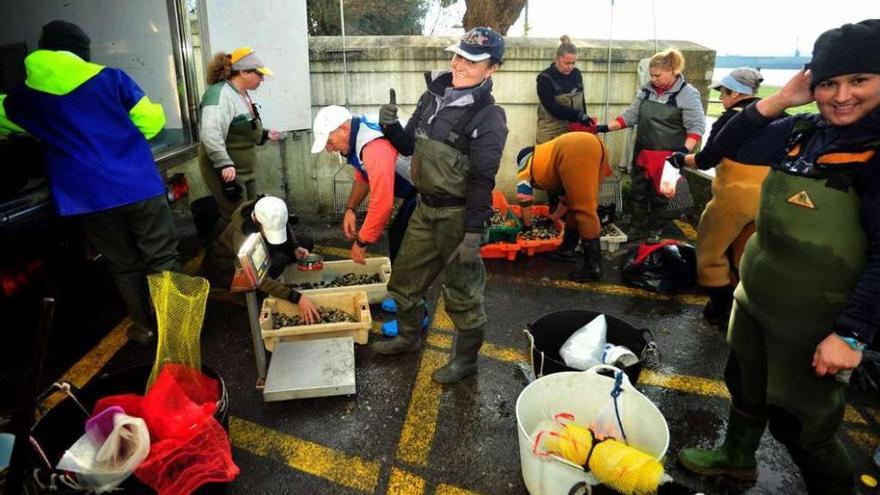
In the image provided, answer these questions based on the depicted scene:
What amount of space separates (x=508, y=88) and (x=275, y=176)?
3.17 metres

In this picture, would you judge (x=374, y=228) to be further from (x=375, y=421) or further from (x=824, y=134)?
(x=824, y=134)

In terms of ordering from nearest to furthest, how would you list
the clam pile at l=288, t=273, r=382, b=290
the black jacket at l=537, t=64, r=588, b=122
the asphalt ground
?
the asphalt ground
the clam pile at l=288, t=273, r=382, b=290
the black jacket at l=537, t=64, r=588, b=122

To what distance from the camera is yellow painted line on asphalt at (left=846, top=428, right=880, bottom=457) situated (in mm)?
2834

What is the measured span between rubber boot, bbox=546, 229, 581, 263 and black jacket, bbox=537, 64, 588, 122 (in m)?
1.49

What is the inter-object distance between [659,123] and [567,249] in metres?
1.64

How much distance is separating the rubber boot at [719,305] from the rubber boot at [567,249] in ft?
4.80

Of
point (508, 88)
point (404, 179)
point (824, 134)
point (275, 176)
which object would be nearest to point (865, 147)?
point (824, 134)

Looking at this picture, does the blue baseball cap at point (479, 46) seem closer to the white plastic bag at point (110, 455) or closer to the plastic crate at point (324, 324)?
the plastic crate at point (324, 324)

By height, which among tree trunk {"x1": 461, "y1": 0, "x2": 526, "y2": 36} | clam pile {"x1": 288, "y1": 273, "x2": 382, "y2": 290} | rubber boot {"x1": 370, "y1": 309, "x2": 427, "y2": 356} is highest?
tree trunk {"x1": 461, "y1": 0, "x2": 526, "y2": 36}

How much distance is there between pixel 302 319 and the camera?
3.80 metres

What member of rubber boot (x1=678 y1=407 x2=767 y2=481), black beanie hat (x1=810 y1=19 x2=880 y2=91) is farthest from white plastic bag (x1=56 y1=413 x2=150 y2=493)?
black beanie hat (x1=810 y1=19 x2=880 y2=91)

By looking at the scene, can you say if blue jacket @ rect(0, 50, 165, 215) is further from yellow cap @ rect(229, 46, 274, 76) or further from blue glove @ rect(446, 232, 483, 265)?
blue glove @ rect(446, 232, 483, 265)

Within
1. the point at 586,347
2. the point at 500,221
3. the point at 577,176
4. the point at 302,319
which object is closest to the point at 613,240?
the point at 500,221

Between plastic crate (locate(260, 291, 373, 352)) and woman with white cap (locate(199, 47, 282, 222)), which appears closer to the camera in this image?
plastic crate (locate(260, 291, 373, 352))
